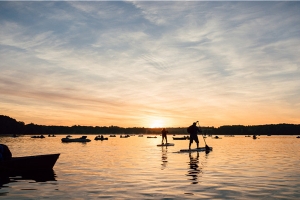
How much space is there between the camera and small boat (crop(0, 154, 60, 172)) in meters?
18.6

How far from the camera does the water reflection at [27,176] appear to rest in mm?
16328

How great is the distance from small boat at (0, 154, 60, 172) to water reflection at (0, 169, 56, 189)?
1.12 ft

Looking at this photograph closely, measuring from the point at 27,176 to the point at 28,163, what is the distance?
65.3 inches

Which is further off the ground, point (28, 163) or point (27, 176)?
point (28, 163)

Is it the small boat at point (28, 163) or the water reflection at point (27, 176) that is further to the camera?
the small boat at point (28, 163)

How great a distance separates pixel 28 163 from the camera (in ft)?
64.2

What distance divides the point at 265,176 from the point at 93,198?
10.3 meters

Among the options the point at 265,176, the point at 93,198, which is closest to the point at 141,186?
the point at 93,198

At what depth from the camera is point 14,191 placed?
13148 millimetres

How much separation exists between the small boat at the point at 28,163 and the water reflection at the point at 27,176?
0.34m

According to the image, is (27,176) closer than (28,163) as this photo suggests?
Yes

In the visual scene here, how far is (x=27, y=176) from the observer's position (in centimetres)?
1808

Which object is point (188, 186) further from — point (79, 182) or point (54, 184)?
point (54, 184)

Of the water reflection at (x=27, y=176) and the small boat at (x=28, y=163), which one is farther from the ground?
the small boat at (x=28, y=163)
